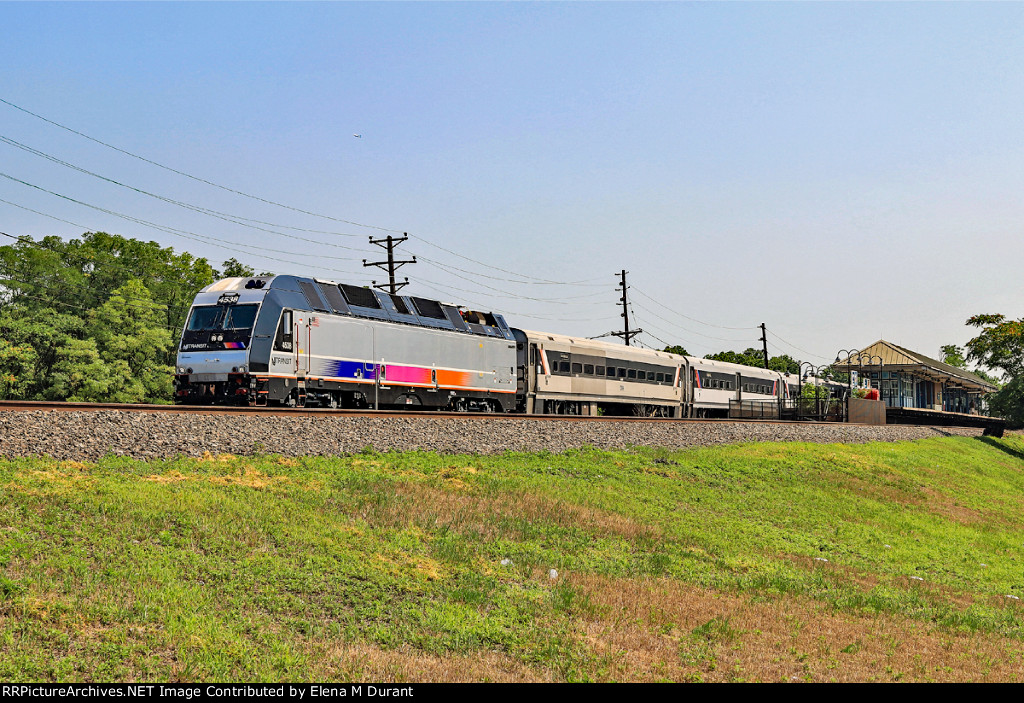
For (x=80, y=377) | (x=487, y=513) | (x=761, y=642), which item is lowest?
(x=761, y=642)

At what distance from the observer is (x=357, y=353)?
87.6 ft

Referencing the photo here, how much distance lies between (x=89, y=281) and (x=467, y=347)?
51921 millimetres

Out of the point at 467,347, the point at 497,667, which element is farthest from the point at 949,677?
the point at 467,347

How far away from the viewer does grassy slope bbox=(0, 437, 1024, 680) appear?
8.21 m

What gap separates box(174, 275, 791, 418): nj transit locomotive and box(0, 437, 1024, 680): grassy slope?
7.56 meters

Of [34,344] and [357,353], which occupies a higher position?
[34,344]

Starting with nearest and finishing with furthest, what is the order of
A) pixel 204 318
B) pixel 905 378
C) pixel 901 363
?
pixel 204 318 < pixel 901 363 < pixel 905 378

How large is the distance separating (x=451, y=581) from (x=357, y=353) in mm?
16564

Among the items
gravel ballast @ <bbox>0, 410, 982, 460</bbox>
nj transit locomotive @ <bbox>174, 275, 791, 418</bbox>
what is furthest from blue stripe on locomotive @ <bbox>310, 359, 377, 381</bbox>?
gravel ballast @ <bbox>0, 410, 982, 460</bbox>

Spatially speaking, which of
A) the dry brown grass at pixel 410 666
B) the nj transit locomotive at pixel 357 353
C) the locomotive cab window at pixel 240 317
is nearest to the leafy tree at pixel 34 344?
the nj transit locomotive at pixel 357 353

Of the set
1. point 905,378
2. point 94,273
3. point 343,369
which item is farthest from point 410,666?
point 905,378

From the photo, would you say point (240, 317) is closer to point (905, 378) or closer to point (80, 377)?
point (80, 377)

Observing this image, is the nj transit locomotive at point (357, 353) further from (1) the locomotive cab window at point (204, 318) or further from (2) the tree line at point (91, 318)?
(2) the tree line at point (91, 318)
